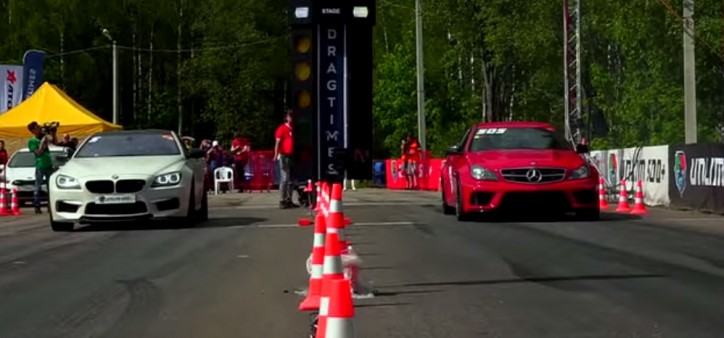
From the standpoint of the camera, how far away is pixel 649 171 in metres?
23.3

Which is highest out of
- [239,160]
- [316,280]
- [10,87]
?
[10,87]

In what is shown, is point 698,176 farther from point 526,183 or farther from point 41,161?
point 41,161

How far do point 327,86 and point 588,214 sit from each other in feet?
24.6

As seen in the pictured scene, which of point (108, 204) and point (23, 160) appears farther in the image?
point (23, 160)

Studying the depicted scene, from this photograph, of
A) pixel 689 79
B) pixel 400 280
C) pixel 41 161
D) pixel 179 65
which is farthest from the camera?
pixel 179 65

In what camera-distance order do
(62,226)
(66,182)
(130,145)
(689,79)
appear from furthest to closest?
(689,79), (130,145), (62,226), (66,182)

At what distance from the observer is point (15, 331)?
807 cm

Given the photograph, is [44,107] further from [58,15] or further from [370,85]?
[58,15]

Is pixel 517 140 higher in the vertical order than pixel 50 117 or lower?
lower

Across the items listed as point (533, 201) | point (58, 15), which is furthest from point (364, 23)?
point (58, 15)

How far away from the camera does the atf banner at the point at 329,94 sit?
35.3 feet

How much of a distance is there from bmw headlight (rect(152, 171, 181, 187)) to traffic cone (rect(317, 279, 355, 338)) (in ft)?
39.4

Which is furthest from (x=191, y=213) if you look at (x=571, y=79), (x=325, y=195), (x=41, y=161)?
(x=571, y=79)

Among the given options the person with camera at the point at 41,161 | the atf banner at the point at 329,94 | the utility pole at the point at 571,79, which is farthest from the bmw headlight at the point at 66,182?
the utility pole at the point at 571,79
